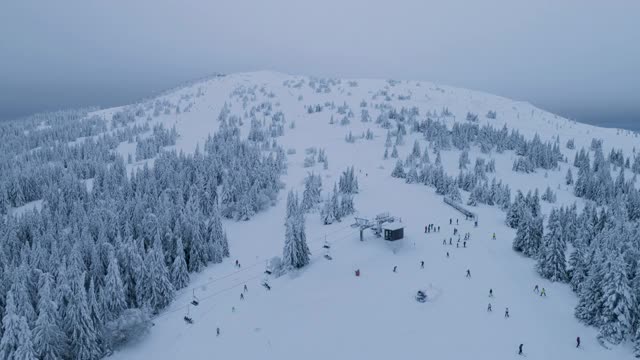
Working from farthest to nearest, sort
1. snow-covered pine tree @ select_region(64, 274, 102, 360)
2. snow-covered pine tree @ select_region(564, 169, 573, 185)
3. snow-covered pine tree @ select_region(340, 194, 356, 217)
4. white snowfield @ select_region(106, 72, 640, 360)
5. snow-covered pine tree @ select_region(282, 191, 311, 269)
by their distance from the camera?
1. snow-covered pine tree @ select_region(564, 169, 573, 185)
2. snow-covered pine tree @ select_region(340, 194, 356, 217)
3. snow-covered pine tree @ select_region(282, 191, 311, 269)
4. white snowfield @ select_region(106, 72, 640, 360)
5. snow-covered pine tree @ select_region(64, 274, 102, 360)

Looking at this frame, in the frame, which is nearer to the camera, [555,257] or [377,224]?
[555,257]

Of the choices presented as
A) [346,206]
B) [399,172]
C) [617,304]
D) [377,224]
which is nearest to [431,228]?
[377,224]

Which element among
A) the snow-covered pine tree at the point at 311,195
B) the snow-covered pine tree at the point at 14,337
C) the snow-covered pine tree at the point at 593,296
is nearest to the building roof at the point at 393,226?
the snow-covered pine tree at the point at 311,195

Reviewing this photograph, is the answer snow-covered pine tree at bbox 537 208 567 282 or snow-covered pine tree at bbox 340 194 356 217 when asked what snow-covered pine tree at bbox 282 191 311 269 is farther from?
snow-covered pine tree at bbox 537 208 567 282

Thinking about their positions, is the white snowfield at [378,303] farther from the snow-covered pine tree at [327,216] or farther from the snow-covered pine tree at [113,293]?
the snow-covered pine tree at [113,293]

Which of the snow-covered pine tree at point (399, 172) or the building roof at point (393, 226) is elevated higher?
the building roof at point (393, 226)

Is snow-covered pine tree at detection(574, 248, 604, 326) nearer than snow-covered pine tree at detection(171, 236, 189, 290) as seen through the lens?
Yes

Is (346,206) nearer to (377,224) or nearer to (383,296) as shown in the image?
(377,224)

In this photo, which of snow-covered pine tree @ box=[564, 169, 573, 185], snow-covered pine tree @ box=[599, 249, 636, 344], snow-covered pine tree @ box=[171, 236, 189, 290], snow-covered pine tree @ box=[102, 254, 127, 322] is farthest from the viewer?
snow-covered pine tree @ box=[564, 169, 573, 185]

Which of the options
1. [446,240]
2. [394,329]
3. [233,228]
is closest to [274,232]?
[233,228]

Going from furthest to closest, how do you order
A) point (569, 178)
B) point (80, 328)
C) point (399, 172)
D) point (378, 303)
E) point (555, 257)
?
point (569, 178) → point (399, 172) → point (555, 257) → point (378, 303) → point (80, 328)

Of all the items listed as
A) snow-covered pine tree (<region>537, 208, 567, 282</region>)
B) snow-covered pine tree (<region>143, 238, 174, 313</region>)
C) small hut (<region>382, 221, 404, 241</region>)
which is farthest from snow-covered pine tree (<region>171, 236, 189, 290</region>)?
snow-covered pine tree (<region>537, 208, 567, 282</region>)
